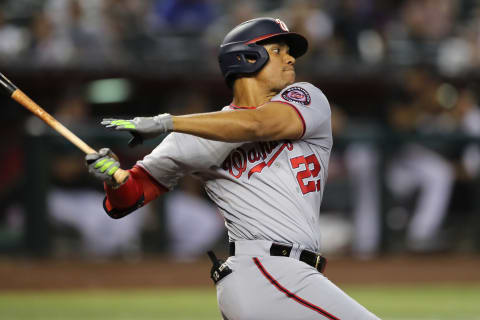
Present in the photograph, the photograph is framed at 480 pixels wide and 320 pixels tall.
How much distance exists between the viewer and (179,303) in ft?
23.7

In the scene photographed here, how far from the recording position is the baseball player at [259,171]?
2936 mm

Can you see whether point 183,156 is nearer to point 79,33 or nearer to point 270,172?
point 270,172

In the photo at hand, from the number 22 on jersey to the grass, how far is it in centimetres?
331

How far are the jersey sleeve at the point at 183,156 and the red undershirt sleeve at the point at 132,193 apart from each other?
0.03m

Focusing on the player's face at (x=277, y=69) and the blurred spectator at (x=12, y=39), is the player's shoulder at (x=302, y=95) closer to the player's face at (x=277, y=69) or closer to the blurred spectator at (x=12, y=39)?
the player's face at (x=277, y=69)

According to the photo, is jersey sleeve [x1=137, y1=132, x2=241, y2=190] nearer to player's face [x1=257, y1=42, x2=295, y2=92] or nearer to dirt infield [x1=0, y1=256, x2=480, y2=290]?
player's face [x1=257, y1=42, x2=295, y2=92]

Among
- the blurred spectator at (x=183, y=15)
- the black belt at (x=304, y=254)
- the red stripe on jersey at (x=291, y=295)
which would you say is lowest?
the red stripe on jersey at (x=291, y=295)

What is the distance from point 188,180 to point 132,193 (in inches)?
209

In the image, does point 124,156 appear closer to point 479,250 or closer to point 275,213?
point 479,250

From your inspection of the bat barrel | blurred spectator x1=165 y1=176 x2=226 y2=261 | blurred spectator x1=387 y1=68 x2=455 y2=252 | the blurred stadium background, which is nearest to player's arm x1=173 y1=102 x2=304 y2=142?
the bat barrel

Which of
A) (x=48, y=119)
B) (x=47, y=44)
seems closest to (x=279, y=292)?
(x=48, y=119)

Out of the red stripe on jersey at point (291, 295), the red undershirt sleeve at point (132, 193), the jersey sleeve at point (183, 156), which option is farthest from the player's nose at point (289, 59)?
the red stripe on jersey at point (291, 295)

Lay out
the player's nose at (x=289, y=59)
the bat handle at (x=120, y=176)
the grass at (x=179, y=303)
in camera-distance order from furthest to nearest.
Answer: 1. the grass at (x=179, y=303)
2. the player's nose at (x=289, y=59)
3. the bat handle at (x=120, y=176)

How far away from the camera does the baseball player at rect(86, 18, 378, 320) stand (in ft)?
9.63
